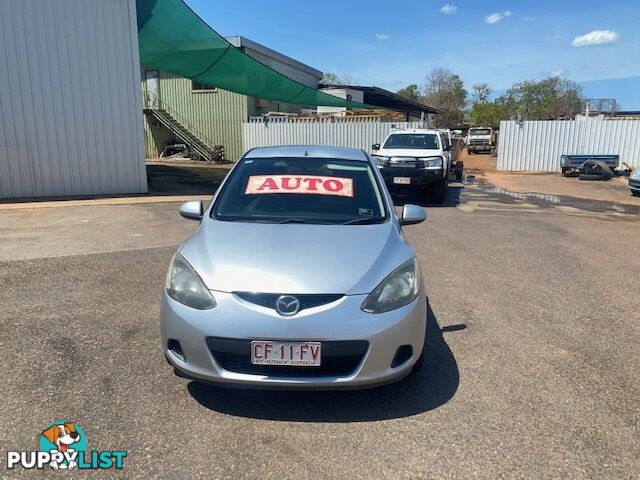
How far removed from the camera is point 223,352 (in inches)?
110

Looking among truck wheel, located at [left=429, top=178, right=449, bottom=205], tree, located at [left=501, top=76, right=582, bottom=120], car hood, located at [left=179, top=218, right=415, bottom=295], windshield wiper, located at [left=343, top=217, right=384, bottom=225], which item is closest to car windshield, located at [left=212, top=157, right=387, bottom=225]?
windshield wiper, located at [left=343, top=217, right=384, bottom=225]

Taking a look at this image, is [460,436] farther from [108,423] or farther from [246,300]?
[108,423]

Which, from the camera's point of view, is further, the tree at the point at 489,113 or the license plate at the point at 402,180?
the tree at the point at 489,113

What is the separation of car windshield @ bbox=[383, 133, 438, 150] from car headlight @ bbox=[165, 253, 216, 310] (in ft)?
36.1

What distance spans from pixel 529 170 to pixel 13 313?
2088 cm

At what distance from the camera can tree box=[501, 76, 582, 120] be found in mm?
56031

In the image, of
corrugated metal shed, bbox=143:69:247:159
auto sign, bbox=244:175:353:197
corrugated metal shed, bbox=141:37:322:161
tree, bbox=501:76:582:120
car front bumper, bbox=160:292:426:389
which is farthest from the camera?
tree, bbox=501:76:582:120

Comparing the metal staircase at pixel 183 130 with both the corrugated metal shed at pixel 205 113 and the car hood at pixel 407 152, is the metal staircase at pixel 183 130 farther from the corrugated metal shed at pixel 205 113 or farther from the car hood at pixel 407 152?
the car hood at pixel 407 152

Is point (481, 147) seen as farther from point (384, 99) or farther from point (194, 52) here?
point (194, 52)

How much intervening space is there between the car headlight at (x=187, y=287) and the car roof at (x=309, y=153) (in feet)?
5.67

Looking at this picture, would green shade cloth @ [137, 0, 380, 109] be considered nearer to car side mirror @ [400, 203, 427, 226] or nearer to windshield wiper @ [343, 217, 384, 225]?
car side mirror @ [400, 203, 427, 226]
